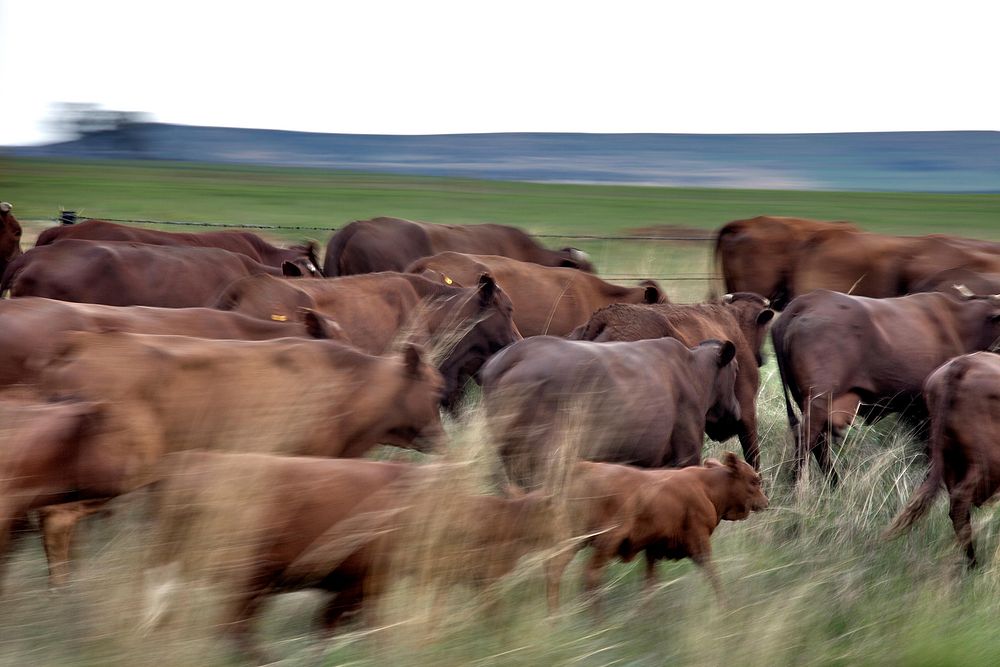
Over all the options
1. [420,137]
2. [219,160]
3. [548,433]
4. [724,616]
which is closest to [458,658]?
[724,616]

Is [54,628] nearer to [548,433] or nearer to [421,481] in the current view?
[421,481]

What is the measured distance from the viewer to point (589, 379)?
247 inches

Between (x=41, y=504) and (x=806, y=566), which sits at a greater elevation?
(x=41, y=504)

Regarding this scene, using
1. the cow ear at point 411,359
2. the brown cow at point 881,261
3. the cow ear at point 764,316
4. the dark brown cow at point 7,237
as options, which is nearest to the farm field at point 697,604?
the cow ear at point 411,359

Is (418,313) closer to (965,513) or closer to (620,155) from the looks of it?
(965,513)

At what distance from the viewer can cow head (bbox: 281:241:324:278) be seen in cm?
1020

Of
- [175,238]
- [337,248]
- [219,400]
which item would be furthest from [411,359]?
[175,238]

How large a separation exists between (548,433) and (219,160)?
3379 inches

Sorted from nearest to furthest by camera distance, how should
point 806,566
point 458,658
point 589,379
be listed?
point 458,658
point 806,566
point 589,379

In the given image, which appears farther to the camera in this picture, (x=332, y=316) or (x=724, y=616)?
(x=332, y=316)

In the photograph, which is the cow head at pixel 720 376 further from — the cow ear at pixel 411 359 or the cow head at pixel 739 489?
the cow ear at pixel 411 359

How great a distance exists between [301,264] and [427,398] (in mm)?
5547

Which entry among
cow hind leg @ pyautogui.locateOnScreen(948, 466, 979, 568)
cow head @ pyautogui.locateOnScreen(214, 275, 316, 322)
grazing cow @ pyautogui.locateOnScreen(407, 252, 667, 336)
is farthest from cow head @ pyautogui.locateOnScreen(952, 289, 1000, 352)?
cow head @ pyautogui.locateOnScreen(214, 275, 316, 322)

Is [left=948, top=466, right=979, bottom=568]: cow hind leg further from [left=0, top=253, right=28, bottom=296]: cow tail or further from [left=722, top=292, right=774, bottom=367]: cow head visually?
[left=0, top=253, right=28, bottom=296]: cow tail
